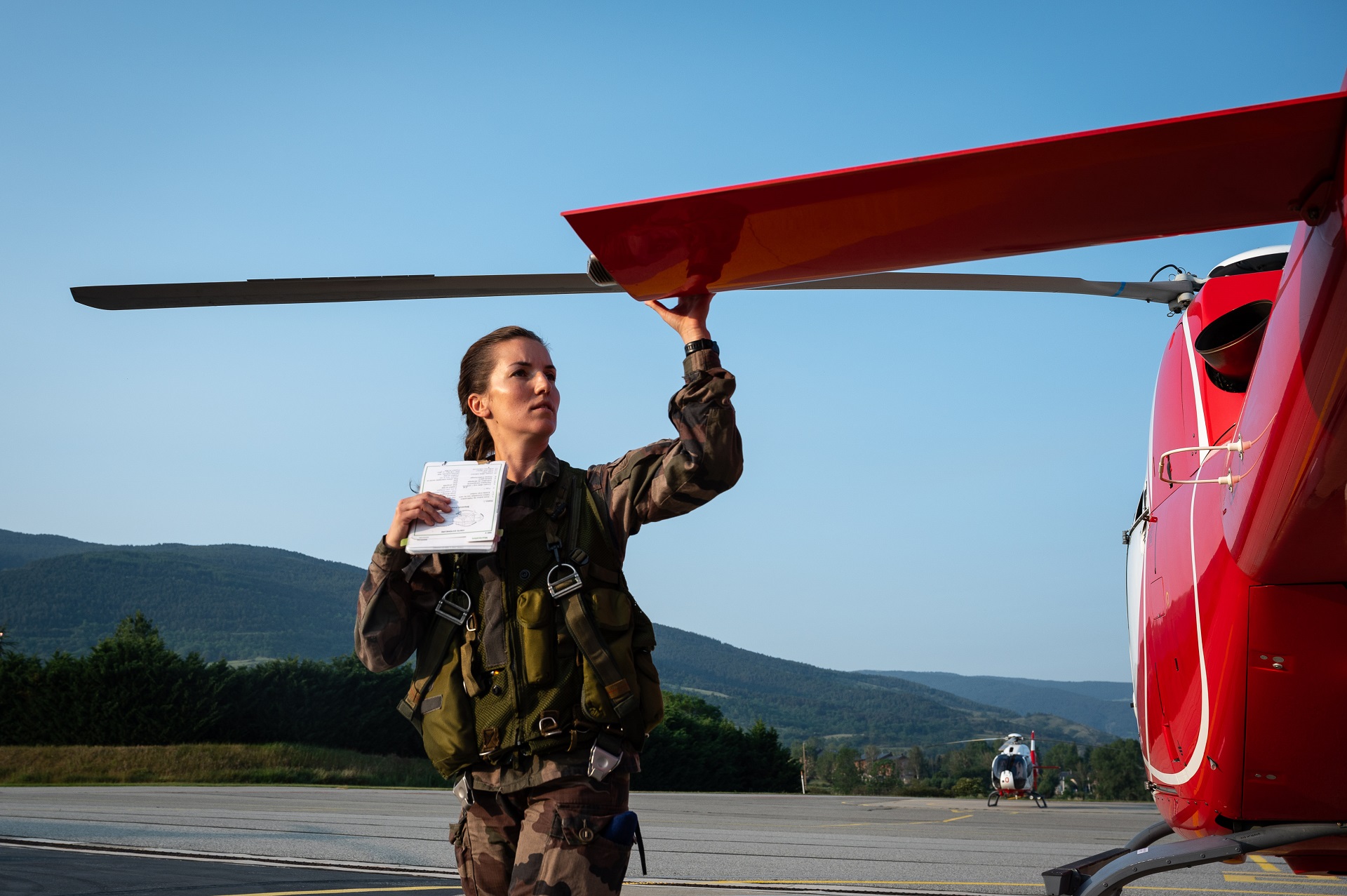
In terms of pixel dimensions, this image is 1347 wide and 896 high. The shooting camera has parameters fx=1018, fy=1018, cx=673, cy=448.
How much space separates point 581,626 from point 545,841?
0.54 m

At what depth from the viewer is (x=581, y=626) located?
269 cm

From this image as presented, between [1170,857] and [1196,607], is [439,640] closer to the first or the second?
[1196,607]

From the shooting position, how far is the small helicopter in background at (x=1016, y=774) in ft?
98.0

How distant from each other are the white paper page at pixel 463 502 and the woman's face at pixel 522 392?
25 cm

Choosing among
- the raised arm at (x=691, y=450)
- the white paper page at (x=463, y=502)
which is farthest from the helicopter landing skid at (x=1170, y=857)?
the white paper page at (x=463, y=502)

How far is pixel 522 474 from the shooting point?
3.10 metres

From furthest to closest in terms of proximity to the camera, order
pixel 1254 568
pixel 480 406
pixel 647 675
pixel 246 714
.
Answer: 1. pixel 246 714
2. pixel 1254 568
3. pixel 480 406
4. pixel 647 675

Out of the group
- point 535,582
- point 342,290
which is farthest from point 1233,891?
point 342,290

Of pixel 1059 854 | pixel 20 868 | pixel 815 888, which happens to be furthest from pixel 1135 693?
pixel 20 868

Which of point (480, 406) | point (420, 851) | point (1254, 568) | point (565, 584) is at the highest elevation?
point (480, 406)

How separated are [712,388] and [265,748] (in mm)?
40757

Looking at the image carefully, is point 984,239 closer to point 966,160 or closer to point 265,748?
point 966,160

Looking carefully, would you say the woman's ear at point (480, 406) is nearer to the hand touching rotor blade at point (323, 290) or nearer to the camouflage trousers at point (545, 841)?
the hand touching rotor blade at point (323, 290)

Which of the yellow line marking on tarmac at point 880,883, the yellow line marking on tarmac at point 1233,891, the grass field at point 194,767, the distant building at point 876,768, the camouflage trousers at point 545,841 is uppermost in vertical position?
the camouflage trousers at point 545,841
